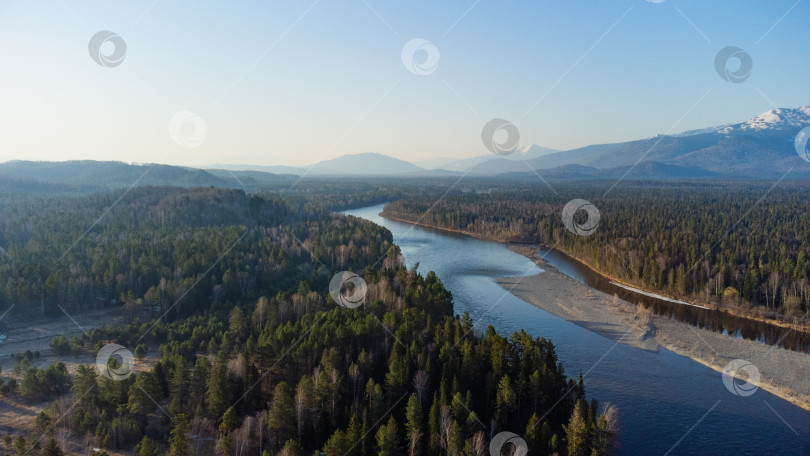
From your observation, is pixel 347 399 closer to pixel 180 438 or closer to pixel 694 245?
pixel 180 438

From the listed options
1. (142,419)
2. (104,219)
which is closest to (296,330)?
(142,419)

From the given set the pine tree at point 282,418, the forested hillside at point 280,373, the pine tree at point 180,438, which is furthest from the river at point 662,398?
the pine tree at point 180,438

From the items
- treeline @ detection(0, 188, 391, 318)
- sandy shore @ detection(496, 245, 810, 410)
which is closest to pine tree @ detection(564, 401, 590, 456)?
sandy shore @ detection(496, 245, 810, 410)

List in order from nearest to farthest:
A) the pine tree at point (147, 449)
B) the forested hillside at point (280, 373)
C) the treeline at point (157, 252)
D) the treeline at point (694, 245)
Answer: the pine tree at point (147, 449) < the forested hillside at point (280, 373) < the treeline at point (157, 252) < the treeline at point (694, 245)

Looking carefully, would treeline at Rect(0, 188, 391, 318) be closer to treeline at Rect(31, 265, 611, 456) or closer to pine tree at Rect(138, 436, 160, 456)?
treeline at Rect(31, 265, 611, 456)

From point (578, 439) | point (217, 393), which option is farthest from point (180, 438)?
point (578, 439)

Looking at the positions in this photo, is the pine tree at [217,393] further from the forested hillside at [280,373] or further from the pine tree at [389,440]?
the pine tree at [389,440]
